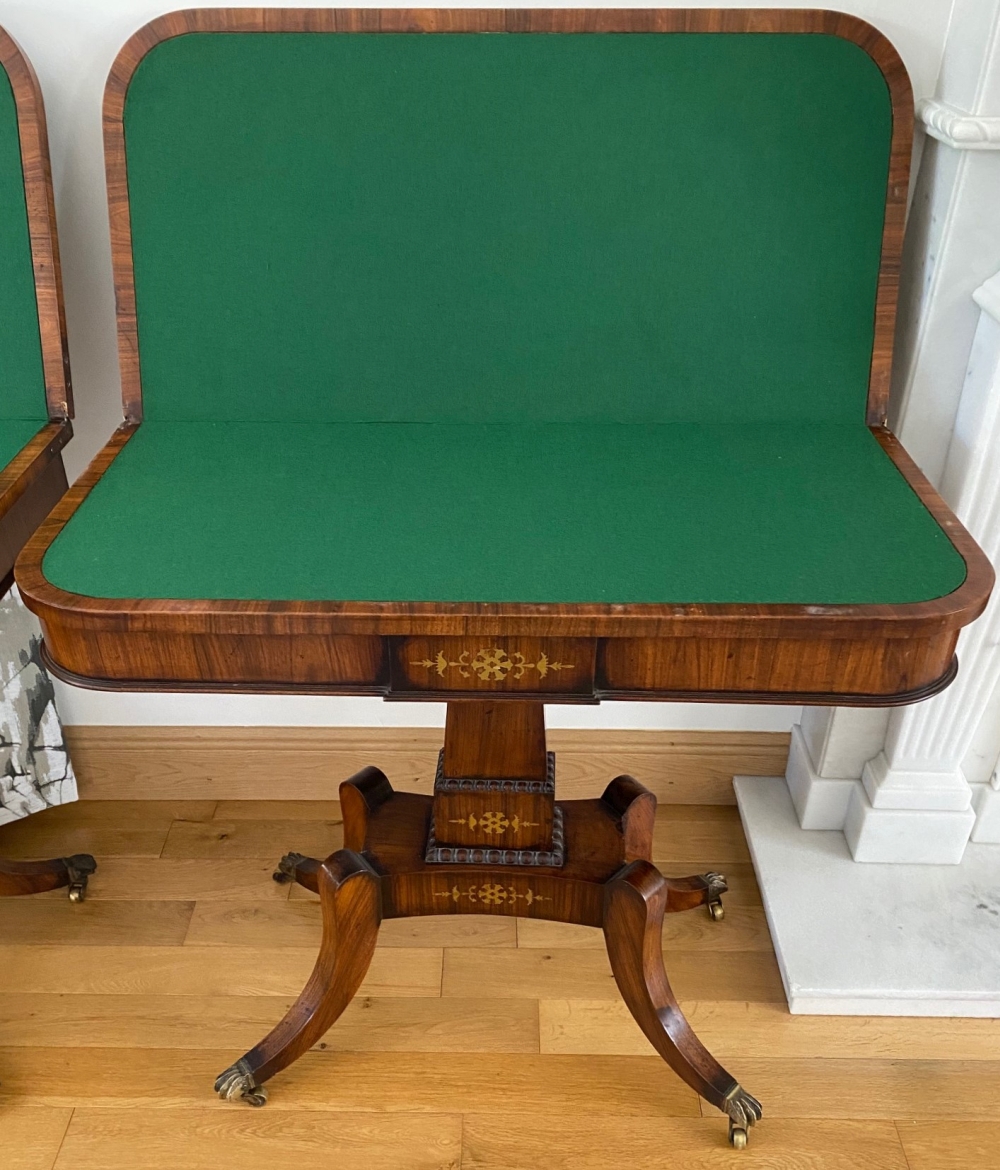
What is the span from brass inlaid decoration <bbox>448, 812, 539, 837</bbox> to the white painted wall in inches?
18.0

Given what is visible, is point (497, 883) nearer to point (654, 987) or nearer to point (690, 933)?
point (654, 987)

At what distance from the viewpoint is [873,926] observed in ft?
5.58

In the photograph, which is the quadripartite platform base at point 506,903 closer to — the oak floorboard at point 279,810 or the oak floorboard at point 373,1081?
the oak floorboard at point 373,1081

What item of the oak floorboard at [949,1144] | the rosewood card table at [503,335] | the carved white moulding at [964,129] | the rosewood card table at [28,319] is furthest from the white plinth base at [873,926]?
the rosewood card table at [28,319]

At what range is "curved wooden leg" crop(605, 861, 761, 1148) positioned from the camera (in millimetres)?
1411

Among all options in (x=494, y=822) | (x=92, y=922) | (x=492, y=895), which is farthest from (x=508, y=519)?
(x=92, y=922)

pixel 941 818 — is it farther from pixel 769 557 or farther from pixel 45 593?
pixel 45 593

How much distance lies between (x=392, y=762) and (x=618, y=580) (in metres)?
1.01

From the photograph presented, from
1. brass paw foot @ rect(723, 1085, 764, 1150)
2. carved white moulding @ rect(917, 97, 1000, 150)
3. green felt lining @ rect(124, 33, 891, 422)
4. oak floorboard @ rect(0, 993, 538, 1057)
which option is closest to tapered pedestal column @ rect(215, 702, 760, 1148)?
brass paw foot @ rect(723, 1085, 764, 1150)

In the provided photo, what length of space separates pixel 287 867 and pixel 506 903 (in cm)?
48

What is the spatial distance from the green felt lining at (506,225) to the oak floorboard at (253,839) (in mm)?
828

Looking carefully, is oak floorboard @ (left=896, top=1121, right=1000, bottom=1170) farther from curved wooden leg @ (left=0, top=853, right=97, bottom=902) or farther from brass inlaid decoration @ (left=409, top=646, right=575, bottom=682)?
curved wooden leg @ (left=0, top=853, right=97, bottom=902)

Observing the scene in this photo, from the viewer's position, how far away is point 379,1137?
1.46 metres

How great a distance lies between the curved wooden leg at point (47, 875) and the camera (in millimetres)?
1756
